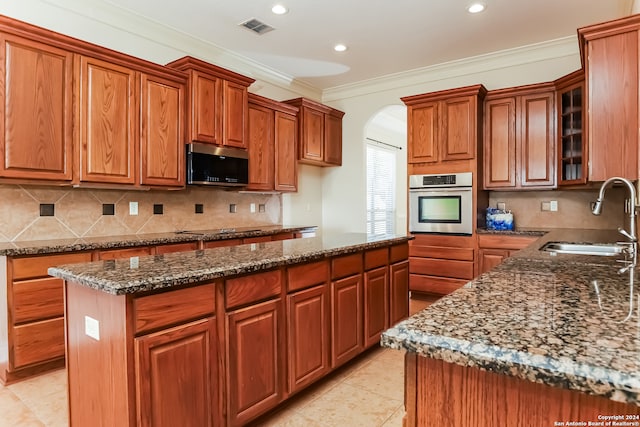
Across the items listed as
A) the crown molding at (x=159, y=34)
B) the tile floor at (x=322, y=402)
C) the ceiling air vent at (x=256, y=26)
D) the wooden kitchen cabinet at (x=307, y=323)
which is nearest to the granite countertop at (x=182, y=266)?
the wooden kitchen cabinet at (x=307, y=323)

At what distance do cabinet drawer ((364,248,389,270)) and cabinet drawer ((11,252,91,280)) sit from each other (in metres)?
2.06

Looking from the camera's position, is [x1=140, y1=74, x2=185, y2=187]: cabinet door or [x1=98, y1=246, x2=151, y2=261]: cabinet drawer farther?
[x1=140, y1=74, x2=185, y2=187]: cabinet door

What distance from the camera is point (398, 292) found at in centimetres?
322

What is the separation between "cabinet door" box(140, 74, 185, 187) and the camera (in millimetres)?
3344

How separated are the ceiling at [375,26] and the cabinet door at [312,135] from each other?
26.7 inches

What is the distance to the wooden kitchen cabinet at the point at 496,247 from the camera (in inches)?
159

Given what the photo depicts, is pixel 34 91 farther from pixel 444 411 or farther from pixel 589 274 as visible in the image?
pixel 589 274

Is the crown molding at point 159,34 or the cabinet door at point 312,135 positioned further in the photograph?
the cabinet door at point 312,135

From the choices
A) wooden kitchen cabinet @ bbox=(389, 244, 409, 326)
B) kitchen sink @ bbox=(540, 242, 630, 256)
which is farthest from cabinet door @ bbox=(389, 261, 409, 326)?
kitchen sink @ bbox=(540, 242, 630, 256)

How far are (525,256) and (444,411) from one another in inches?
54.8

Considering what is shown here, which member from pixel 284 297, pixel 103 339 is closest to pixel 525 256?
pixel 284 297

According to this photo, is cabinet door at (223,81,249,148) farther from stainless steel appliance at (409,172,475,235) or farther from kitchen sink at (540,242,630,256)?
kitchen sink at (540,242,630,256)

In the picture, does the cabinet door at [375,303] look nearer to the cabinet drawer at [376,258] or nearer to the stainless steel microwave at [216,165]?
the cabinet drawer at [376,258]

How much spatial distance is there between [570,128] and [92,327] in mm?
4422
